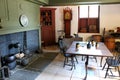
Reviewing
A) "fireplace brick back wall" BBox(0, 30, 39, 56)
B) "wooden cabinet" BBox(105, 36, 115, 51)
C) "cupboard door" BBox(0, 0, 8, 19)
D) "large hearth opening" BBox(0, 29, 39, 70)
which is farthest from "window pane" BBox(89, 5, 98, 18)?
"cupboard door" BBox(0, 0, 8, 19)

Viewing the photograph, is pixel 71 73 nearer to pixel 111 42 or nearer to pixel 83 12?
pixel 111 42

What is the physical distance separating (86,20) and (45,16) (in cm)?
236

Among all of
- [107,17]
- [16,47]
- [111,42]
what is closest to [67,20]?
[107,17]

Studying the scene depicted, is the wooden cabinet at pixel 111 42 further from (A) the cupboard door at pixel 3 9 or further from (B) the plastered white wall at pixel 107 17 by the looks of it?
(A) the cupboard door at pixel 3 9

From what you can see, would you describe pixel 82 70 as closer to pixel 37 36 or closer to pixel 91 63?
pixel 91 63

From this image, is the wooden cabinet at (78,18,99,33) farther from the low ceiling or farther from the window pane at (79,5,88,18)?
the low ceiling

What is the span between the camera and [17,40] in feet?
14.9

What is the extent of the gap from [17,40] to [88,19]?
4.39 metres

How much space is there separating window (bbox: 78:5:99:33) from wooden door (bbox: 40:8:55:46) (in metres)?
1.56

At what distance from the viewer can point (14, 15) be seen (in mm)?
4020

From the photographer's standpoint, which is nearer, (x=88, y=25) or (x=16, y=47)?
(x=16, y=47)

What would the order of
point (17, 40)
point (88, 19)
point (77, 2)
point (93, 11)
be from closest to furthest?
point (17, 40)
point (77, 2)
point (93, 11)
point (88, 19)

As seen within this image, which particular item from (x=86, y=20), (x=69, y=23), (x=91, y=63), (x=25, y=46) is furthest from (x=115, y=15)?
(x=25, y=46)

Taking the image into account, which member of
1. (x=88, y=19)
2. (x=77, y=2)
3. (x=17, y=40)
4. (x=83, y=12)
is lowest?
(x=17, y=40)
